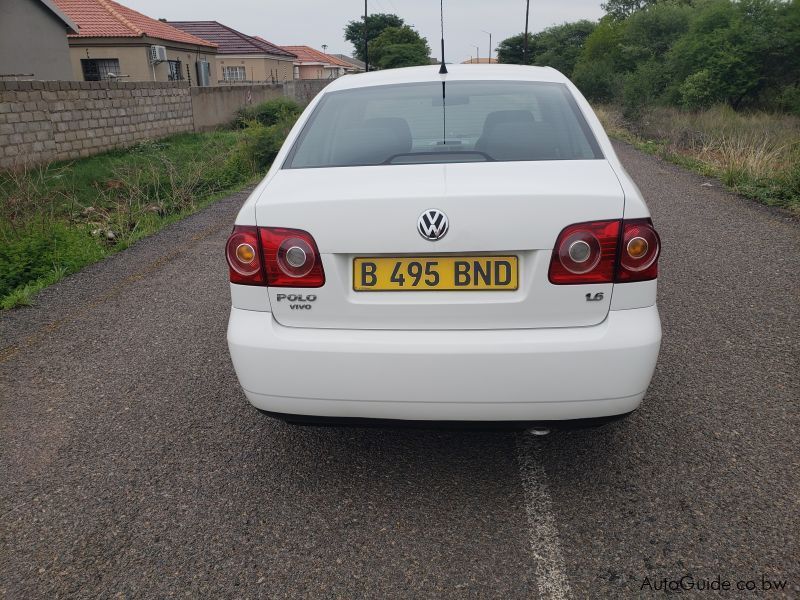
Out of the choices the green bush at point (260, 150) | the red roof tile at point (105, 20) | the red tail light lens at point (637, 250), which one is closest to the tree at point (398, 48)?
the red roof tile at point (105, 20)

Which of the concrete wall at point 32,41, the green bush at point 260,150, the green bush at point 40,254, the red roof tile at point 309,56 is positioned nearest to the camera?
the green bush at point 40,254

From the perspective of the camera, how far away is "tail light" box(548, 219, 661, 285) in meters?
2.29

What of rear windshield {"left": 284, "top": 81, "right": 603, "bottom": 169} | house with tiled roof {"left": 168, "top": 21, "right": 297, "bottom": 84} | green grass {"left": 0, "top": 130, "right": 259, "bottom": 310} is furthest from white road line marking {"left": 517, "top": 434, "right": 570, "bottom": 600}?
house with tiled roof {"left": 168, "top": 21, "right": 297, "bottom": 84}

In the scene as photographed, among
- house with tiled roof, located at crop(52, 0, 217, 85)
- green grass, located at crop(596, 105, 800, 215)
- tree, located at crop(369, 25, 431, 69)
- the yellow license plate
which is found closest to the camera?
the yellow license plate

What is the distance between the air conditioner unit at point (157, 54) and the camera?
3309 centimetres

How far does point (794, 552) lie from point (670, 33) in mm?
52547

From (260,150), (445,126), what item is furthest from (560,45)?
(445,126)

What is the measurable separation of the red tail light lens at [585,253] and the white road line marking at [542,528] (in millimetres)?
918

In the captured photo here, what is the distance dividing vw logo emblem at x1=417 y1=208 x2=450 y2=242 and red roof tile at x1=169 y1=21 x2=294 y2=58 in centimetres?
5845

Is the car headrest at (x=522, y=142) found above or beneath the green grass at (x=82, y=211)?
above

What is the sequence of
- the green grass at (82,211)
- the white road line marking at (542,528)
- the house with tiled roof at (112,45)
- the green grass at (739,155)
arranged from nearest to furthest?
the white road line marking at (542,528)
the green grass at (82,211)
the green grass at (739,155)
the house with tiled roof at (112,45)

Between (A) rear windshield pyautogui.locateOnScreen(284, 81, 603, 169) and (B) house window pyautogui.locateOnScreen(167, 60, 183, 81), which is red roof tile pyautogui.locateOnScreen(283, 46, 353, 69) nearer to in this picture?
(B) house window pyautogui.locateOnScreen(167, 60, 183, 81)

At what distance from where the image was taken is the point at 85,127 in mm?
15734

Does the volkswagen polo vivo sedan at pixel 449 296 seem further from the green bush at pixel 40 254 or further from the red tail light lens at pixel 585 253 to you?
the green bush at pixel 40 254
